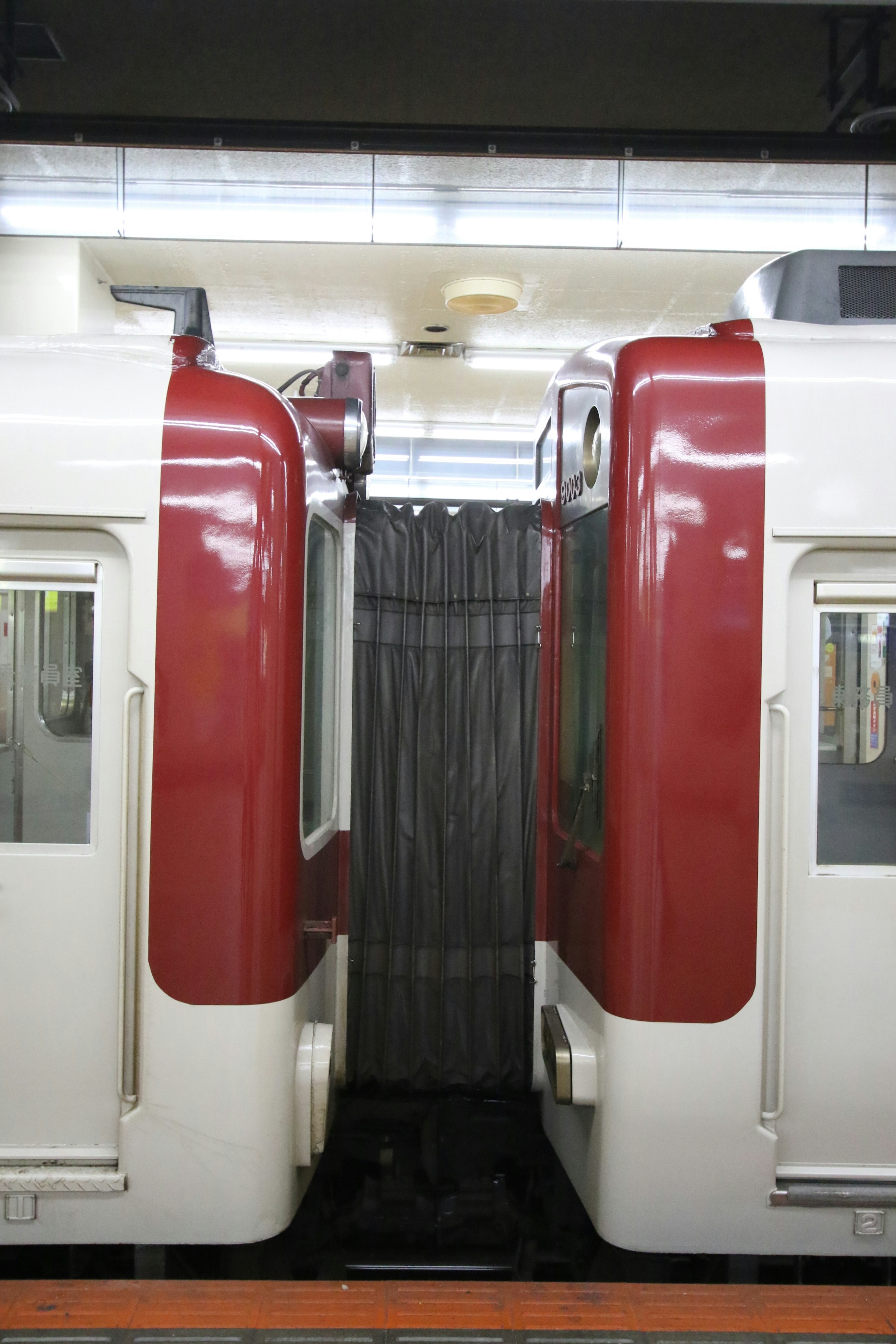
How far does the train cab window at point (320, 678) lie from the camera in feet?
9.50

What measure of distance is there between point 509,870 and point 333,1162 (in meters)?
1.12

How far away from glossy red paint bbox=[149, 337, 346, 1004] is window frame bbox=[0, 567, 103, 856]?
18cm

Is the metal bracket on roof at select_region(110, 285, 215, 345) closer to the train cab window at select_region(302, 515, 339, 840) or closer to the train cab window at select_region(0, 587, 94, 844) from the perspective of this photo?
the train cab window at select_region(302, 515, 339, 840)

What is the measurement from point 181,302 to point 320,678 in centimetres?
120

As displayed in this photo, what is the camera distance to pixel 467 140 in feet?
13.0

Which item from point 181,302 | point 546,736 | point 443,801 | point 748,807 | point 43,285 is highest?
point 43,285

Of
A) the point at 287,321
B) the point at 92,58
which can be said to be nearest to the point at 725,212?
the point at 92,58

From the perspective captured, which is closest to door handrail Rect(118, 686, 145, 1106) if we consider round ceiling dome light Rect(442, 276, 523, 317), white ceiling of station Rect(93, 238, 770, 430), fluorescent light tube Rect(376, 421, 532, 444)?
white ceiling of station Rect(93, 238, 770, 430)

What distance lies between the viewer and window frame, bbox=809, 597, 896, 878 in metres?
2.61

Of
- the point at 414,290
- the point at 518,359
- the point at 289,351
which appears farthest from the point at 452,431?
the point at 414,290

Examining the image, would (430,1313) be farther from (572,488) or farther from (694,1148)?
(572,488)

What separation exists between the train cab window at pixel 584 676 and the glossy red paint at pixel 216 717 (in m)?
0.88

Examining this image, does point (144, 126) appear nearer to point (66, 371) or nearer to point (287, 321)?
point (66, 371)

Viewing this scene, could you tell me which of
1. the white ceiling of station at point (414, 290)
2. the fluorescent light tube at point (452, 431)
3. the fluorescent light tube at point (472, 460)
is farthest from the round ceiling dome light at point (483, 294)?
the fluorescent light tube at point (472, 460)
